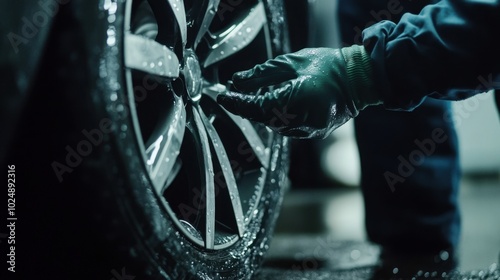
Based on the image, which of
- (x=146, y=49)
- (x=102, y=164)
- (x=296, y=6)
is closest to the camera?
(x=102, y=164)

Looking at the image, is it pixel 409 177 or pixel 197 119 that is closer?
pixel 197 119

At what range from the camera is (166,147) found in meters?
1.01

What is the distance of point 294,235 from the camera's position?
7.90ft

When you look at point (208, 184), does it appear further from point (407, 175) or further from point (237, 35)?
point (407, 175)

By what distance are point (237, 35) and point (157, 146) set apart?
1.24 feet

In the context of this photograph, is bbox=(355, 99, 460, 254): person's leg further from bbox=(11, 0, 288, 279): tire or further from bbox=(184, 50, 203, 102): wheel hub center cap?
bbox=(184, 50, 203, 102): wheel hub center cap

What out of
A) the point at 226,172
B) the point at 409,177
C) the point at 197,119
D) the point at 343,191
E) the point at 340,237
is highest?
the point at 197,119

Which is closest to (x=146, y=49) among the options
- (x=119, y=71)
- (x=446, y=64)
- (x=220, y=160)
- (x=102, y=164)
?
(x=119, y=71)

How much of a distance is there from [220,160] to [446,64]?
47 cm

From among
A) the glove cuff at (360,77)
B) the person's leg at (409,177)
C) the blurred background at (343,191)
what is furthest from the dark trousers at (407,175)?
the glove cuff at (360,77)

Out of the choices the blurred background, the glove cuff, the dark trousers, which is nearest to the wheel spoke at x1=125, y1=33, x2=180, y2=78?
the glove cuff

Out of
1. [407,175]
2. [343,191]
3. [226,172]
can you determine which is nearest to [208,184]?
[226,172]

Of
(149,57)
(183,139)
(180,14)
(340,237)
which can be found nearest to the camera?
(149,57)

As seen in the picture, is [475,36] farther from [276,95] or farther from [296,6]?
[296,6]
